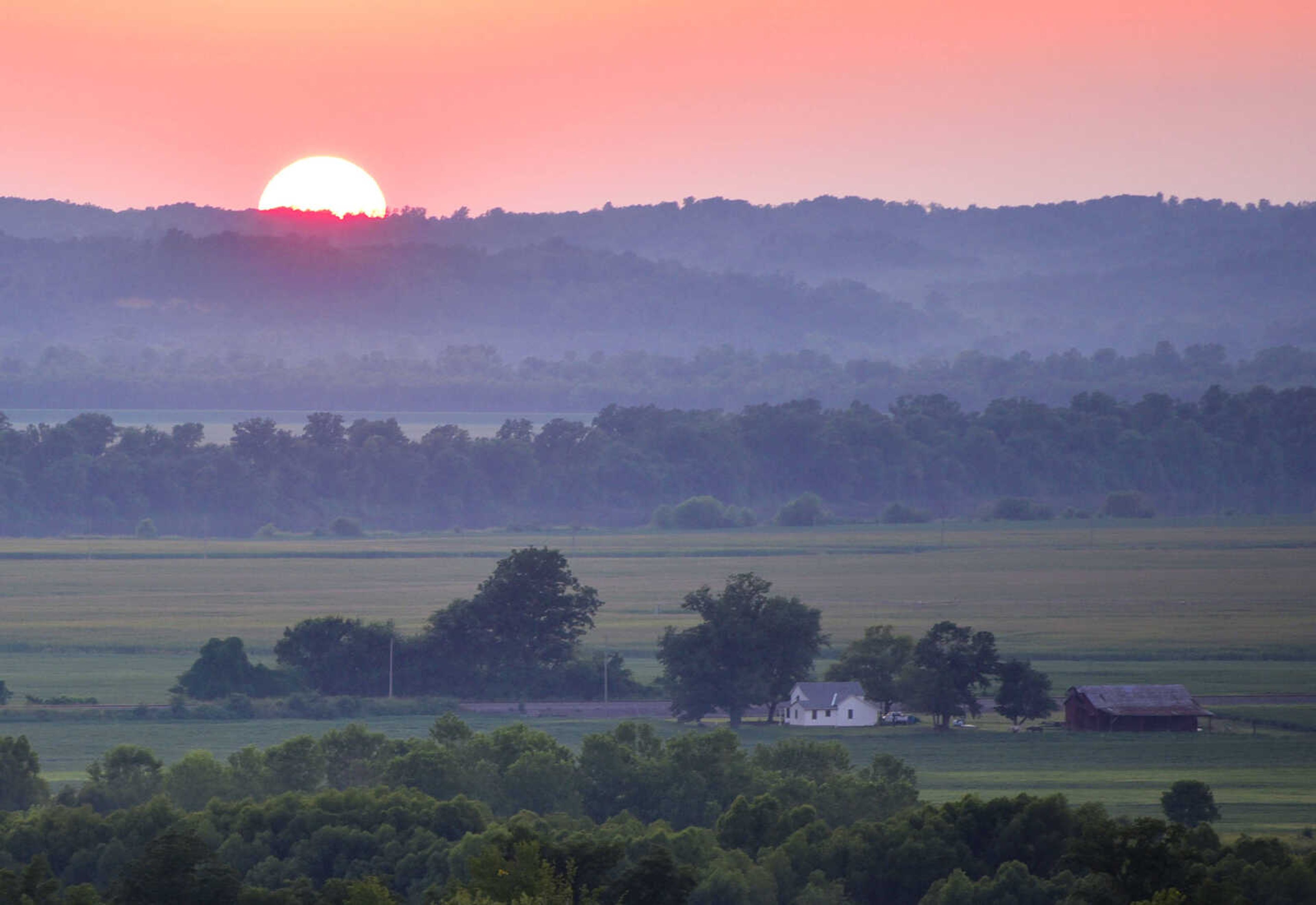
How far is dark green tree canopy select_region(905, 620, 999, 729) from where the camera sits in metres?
58.9

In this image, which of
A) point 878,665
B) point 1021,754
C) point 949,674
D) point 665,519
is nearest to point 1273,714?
point 949,674

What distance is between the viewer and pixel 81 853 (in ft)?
119

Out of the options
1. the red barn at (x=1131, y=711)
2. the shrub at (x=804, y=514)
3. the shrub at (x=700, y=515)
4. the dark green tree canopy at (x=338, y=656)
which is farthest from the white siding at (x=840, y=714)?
the shrub at (x=804, y=514)

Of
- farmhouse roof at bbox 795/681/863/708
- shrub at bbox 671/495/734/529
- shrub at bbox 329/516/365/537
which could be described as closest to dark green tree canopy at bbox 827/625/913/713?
farmhouse roof at bbox 795/681/863/708

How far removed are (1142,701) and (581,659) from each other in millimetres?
19362

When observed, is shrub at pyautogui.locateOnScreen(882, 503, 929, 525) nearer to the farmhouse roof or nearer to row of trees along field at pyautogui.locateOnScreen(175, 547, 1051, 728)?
row of trees along field at pyautogui.locateOnScreen(175, 547, 1051, 728)

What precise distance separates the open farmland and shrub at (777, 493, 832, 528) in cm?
425

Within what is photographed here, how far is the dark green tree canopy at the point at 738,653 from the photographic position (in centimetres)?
6081

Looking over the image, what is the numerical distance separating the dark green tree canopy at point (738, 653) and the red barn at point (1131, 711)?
883cm

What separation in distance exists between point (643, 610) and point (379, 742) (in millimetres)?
45904

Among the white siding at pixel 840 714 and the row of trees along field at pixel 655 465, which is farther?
the row of trees along field at pixel 655 465

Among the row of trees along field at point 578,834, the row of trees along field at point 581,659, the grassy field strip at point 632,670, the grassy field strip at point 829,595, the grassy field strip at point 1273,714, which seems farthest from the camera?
the grassy field strip at point 829,595

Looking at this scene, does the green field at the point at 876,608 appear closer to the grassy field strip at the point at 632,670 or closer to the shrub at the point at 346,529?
the grassy field strip at the point at 632,670

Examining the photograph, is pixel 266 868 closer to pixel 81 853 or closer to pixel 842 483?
pixel 81 853
